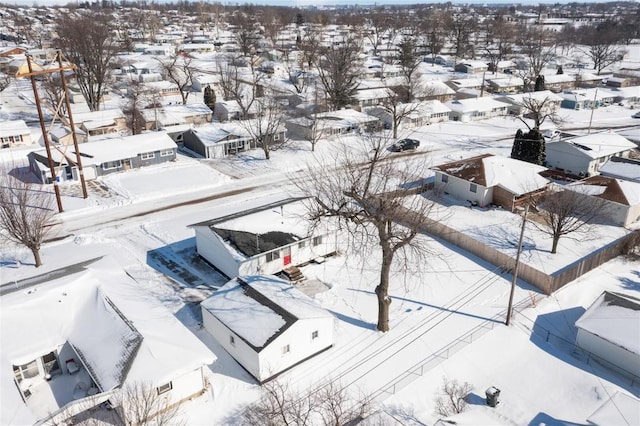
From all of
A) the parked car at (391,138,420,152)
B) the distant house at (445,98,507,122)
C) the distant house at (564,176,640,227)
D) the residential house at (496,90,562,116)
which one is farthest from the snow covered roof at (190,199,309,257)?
the residential house at (496,90,562,116)

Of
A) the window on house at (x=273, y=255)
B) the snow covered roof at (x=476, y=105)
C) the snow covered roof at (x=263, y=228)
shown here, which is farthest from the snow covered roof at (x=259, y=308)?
the snow covered roof at (x=476, y=105)

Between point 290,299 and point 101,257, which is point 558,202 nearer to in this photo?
point 290,299

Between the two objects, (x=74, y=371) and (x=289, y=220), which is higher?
(x=289, y=220)

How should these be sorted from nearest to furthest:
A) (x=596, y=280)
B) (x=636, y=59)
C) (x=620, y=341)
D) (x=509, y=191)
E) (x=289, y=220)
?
(x=620, y=341) < (x=596, y=280) < (x=289, y=220) < (x=509, y=191) < (x=636, y=59)

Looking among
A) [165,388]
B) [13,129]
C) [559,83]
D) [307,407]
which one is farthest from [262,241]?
[559,83]

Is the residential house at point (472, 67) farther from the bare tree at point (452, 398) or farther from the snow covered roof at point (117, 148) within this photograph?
the bare tree at point (452, 398)

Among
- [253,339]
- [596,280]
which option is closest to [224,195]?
[253,339]
